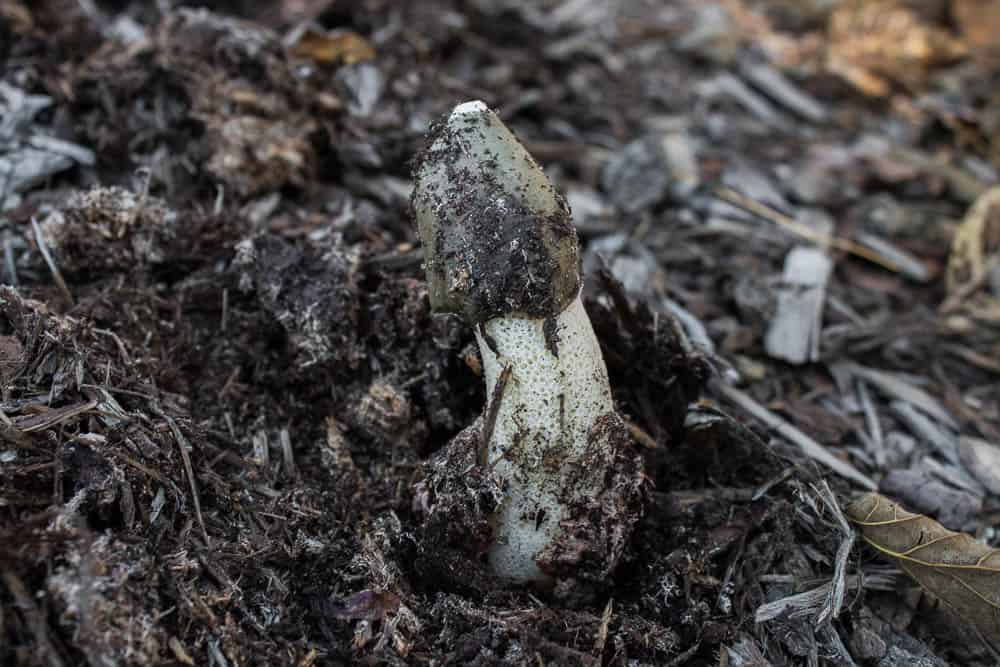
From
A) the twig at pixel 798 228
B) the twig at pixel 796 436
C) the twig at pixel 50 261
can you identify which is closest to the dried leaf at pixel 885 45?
the twig at pixel 798 228

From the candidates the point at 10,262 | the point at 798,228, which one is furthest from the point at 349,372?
the point at 798,228

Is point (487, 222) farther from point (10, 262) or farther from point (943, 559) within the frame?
point (10, 262)

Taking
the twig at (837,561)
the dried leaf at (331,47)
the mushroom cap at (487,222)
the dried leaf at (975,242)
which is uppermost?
the mushroom cap at (487,222)

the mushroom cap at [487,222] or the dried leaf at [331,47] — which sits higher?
the mushroom cap at [487,222]

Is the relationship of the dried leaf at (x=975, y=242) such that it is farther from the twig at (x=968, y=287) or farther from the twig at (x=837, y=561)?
the twig at (x=837, y=561)

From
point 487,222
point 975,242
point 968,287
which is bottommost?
Result: point 968,287

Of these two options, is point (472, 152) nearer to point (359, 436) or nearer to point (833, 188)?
point (359, 436)

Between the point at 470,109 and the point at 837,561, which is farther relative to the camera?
the point at 837,561
